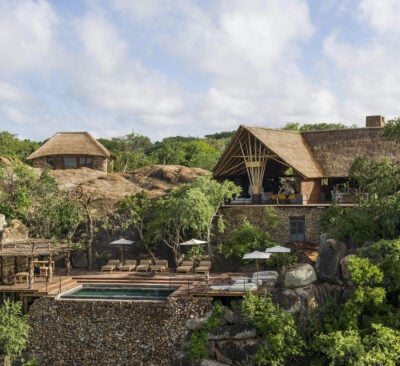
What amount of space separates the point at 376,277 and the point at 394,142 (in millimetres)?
15613

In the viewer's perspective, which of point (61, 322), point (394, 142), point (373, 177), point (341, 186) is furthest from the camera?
point (341, 186)

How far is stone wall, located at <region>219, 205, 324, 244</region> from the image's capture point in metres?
26.7

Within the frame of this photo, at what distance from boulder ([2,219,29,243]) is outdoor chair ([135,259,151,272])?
6778 millimetres

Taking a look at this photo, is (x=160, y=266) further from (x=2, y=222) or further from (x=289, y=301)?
(x=2, y=222)

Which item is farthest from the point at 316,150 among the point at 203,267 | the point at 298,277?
the point at 298,277

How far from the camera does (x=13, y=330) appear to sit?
20.5 meters

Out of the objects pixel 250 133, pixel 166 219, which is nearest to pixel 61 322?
pixel 166 219

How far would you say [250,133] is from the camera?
2997 centimetres

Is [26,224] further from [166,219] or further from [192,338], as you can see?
[192,338]

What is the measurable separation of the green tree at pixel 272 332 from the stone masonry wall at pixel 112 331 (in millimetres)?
2421

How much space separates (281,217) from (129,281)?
9.22 m

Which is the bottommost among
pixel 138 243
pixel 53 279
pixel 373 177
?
pixel 53 279

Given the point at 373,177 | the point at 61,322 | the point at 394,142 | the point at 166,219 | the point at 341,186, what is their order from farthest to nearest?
1. the point at 341,186
2. the point at 394,142
3. the point at 166,219
4. the point at 373,177
5. the point at 61,322

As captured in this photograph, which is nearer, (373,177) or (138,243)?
(373,177)
